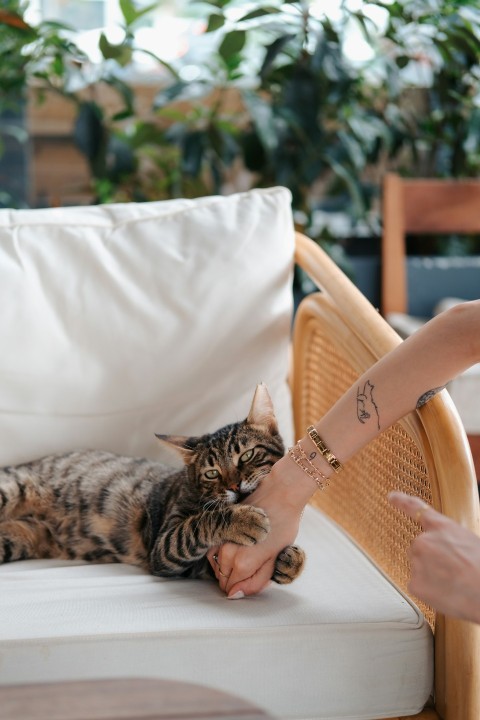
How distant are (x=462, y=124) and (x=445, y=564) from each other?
2.38 m

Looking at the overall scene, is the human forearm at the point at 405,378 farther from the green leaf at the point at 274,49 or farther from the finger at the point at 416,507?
the green leaf at the point at 274,49

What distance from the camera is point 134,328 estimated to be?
1.63m

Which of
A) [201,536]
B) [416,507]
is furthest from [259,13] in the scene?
[416,507]

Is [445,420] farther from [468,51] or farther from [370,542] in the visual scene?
[468,51]

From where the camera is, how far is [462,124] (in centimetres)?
299

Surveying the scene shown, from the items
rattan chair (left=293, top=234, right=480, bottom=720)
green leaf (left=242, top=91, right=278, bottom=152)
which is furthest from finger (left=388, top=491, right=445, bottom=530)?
green leaf (left=242, top=91, right=278, bottom=152)

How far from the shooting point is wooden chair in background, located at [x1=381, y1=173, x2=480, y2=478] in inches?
112

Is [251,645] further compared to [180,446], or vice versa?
[180,446]

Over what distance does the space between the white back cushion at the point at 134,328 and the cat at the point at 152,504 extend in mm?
79

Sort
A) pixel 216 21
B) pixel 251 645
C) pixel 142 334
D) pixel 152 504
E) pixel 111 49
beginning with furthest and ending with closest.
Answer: pixel 111 49
pixel 216 21
pixel 142 334
pixel 152 504
pixel 251 645

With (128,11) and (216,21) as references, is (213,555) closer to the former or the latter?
(216,21)

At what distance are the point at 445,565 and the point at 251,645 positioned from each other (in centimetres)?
31

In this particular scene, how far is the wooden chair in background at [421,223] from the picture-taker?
286 centimetres

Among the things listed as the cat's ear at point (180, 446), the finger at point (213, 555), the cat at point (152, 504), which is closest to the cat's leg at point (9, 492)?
the cat at point (152, 504)
